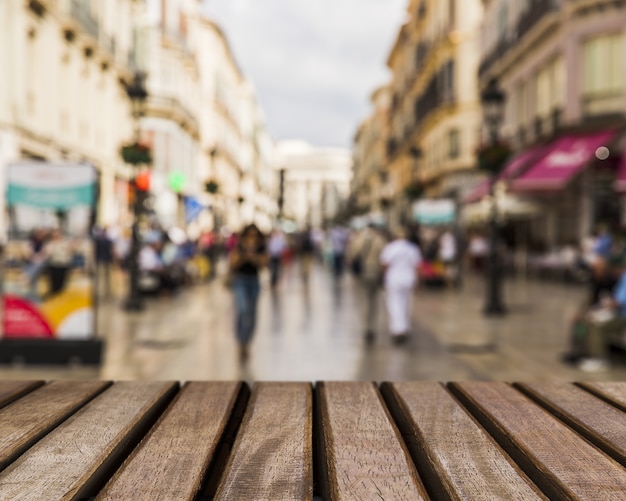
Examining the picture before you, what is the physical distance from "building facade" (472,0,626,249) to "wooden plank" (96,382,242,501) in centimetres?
1956

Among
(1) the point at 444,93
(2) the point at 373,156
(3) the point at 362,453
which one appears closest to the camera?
(3) the point at 362,453

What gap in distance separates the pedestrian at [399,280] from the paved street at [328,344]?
1.05ft

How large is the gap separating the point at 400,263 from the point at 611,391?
870 cm

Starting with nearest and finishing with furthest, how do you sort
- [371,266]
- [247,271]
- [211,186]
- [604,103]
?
[247,271] < [371,266] < [604,103] < [211,186]

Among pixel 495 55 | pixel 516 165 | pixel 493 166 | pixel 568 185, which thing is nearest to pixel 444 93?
pixel 495 55

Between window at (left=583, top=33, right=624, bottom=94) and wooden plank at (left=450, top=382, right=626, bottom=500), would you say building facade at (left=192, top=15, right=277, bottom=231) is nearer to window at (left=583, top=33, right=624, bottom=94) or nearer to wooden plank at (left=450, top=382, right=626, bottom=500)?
window at (left=583, top=33, right=624, bottom=94)

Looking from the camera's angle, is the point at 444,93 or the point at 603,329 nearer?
the point at 603,329

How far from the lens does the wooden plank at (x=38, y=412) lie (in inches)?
77.5

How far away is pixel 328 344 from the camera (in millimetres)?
10570

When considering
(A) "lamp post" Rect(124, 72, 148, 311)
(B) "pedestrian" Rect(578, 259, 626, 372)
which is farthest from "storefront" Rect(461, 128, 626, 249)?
(B) "pedestrian" Rect(578, 259, 626, 372)

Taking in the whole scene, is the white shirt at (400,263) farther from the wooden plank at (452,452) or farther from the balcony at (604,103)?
the balcony at (604,103)

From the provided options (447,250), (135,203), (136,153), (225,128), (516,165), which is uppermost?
(225,128)

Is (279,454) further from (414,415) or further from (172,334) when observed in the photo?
(172,334)

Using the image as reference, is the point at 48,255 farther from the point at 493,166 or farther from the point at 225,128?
the point at 225,128
